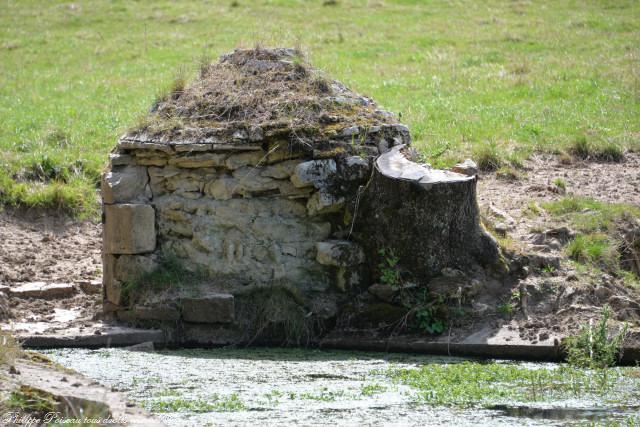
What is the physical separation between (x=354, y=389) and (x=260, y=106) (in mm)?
3435

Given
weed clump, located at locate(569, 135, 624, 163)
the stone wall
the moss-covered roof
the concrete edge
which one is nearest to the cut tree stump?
the stone wall

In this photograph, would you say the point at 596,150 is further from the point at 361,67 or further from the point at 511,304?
the point at 361,67

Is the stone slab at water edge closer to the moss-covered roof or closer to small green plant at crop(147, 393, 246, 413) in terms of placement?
the moss-covered roof

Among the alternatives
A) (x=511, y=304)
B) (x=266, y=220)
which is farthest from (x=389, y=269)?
(x=266, y=220)

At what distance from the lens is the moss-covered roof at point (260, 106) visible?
9.69 metres

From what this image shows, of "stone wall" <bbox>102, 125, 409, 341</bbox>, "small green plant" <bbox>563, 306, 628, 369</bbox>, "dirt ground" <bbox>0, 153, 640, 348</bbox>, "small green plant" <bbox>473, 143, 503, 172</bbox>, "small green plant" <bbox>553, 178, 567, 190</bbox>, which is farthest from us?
"small green plant" <bbox>473, 143, 503, 172</bbox>

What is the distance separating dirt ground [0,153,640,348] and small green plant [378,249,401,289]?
29.3 inches

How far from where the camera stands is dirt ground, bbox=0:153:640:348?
921cm

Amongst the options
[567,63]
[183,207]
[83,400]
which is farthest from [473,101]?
[83,400]

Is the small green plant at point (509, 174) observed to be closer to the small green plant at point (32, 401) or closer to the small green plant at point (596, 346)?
the small green plant at point (596, 346)

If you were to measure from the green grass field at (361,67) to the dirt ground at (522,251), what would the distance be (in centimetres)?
42

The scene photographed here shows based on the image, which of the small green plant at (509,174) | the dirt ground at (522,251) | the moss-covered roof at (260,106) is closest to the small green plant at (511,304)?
the dirt ground at (522,251)

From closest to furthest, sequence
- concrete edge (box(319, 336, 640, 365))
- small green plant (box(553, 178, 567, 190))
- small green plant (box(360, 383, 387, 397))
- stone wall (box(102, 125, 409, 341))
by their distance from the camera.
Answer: small green plant (box(360, 383, 387, 397)), concrete edge (box(319, 336, 640, 365)), stone wall (box(102, 125, 409, 341)), small green plant (box(553, 178, 567, 190))

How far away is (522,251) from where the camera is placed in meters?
9.74
